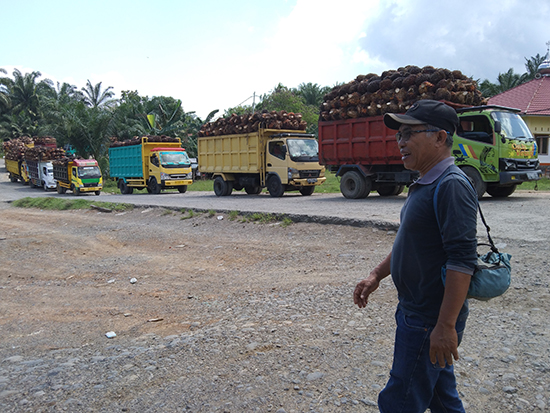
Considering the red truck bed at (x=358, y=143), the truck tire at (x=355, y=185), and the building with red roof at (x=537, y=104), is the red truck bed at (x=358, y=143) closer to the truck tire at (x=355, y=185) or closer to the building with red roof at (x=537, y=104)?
the truck tire at (x=355, y=185)

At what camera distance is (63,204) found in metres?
19.4

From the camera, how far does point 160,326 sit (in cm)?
527

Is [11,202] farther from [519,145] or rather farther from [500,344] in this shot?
[500,344]

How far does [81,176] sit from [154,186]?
450cm

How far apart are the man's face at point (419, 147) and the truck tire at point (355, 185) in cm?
1313

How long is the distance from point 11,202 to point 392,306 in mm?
22557

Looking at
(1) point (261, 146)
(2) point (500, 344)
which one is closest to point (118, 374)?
(2) point (500, 344)

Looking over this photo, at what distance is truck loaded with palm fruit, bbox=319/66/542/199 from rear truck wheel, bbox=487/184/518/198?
0.03m

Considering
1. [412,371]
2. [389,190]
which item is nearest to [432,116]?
[412,371]

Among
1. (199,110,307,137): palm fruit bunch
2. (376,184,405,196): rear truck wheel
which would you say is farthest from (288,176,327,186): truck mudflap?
(376,184,405,196): rear truck wheel

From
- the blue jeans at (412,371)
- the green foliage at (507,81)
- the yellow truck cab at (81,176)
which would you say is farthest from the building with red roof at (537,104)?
the blue jeans at (412,371)

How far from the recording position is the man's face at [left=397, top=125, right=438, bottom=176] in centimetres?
222

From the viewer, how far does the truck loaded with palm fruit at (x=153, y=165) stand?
78.9ft

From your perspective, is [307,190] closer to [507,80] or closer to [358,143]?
[358,143]
